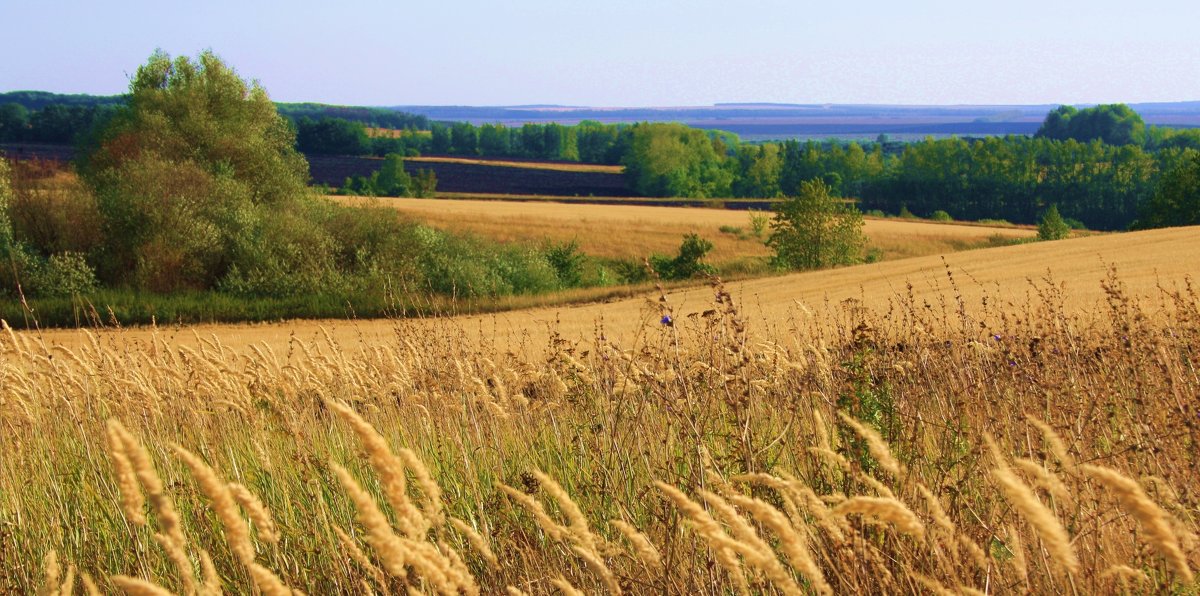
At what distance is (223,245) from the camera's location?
41.4 metres

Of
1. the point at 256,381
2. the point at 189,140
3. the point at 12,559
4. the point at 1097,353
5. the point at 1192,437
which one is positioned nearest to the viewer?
the point at 1192,437

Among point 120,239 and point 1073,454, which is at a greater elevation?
point 1073,454

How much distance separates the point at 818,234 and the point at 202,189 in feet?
93.7

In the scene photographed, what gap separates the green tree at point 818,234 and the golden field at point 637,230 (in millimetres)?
3505

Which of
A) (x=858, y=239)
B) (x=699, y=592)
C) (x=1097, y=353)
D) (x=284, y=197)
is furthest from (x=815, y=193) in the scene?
(x=699, y=592)

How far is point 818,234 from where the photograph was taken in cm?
5272

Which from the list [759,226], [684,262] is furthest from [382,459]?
[759,226]

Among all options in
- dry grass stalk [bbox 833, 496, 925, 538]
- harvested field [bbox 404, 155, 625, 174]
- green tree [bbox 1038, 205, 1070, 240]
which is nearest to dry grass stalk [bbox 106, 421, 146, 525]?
dry grass stalk [bbox 833, 496, 925, 538]

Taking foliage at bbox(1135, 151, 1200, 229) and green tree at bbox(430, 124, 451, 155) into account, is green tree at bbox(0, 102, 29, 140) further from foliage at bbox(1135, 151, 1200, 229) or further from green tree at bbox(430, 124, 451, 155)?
foliage at bbox(1135, 151, 1200, 229)

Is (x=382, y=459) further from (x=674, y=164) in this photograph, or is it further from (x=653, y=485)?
(x=674, y=164)

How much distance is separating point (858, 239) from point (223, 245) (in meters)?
30.3

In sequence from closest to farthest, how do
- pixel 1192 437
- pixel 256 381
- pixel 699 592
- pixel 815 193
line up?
pixel 699 592, pixel 1192 437, pixel 256 381, pixel 815 193

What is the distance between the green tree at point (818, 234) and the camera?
5272 centimetres

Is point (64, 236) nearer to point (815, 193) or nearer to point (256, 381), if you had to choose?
point (815, 193)
